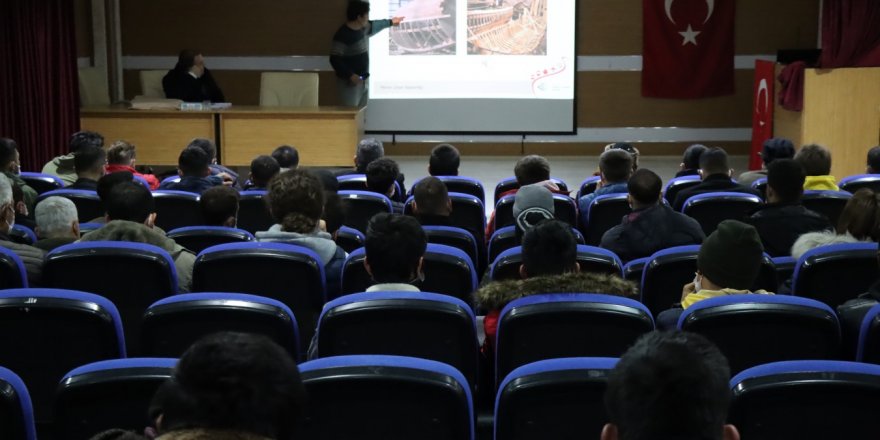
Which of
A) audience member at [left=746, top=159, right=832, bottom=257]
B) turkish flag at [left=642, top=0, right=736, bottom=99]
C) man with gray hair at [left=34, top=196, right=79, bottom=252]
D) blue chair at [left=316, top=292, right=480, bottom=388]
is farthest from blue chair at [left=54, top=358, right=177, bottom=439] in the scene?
turkish flag at [left=642, top=0, right=736, bottom=99]

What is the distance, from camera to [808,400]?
2.29 meters

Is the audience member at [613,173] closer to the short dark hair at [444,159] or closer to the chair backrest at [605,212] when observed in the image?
the chair backrest at [605,212]

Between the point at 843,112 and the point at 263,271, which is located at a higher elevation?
the point at 843,112

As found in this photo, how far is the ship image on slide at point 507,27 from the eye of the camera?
38.9 ft

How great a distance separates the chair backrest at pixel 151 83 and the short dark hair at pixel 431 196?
6488 millimetres

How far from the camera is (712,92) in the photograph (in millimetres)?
11930

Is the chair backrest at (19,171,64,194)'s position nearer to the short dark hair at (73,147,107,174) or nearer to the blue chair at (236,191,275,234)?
the short dark hair at (73,147,107,174)

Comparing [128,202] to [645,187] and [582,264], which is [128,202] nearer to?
[582,264]

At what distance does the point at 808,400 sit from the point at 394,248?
1.53m

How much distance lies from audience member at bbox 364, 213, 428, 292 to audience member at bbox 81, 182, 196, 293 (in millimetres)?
897

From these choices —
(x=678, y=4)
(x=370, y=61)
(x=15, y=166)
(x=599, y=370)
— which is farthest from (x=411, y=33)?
(x=599, y=370)

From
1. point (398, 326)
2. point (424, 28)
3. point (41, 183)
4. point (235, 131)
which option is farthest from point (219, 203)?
point (424, 28)

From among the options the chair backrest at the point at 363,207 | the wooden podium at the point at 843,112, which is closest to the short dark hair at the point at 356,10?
the wooden podium at the point at 843,112

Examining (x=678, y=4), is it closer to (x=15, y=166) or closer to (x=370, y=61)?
(x=370, y=61)
